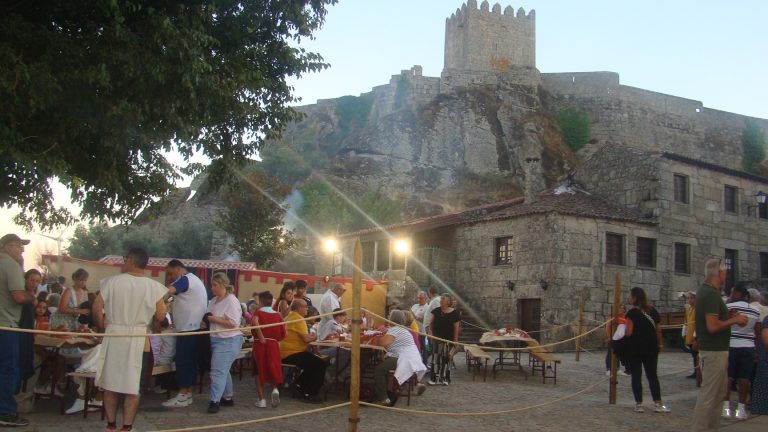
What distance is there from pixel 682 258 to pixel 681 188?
8.09ft

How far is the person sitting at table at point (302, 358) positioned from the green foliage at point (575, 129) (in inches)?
1560

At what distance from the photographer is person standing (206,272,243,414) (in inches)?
301

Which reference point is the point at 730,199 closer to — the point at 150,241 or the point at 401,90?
the point at 401,90

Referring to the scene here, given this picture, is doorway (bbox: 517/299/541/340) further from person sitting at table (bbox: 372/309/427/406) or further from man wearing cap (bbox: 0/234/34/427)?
man wearing cap (bbox: 0/234/34/427)

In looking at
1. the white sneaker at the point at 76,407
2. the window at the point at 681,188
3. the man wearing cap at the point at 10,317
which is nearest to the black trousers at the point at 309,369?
the white sneaker at the point at 76,407

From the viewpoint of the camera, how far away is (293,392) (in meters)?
8.93

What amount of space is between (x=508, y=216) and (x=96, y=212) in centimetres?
1469

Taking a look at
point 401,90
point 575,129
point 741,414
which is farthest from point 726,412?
point 401,90

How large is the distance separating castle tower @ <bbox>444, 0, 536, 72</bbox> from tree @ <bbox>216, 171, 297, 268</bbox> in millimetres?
24208

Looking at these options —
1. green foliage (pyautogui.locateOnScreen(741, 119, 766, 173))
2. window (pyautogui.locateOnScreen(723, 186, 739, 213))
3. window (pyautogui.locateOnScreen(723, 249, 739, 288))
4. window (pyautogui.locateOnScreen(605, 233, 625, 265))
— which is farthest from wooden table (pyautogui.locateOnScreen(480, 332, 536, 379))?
green foliage (pyautogui.locateOnScreen(741, 119, 766, 173))

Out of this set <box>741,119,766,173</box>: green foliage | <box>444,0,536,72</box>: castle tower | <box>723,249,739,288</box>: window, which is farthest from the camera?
<box>444,0,536,72</box>: castle tower

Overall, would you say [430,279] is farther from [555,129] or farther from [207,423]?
[555,129]

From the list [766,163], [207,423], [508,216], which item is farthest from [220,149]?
[766,163]

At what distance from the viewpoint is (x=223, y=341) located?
7766 mm
